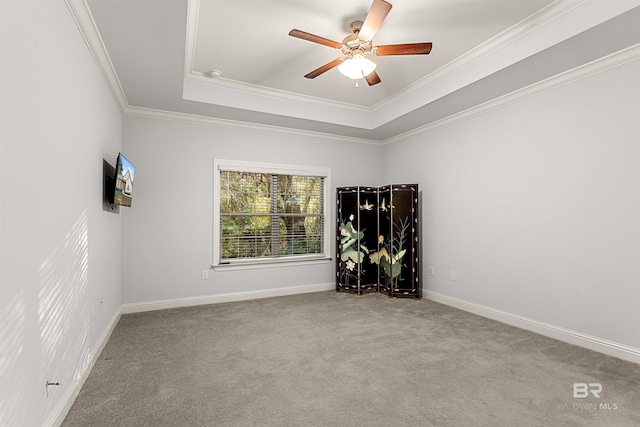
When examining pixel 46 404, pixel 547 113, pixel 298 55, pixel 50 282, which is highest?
pixel 298 55

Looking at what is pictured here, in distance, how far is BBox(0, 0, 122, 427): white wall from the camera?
135cm

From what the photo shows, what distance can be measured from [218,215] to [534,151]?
3878 mm

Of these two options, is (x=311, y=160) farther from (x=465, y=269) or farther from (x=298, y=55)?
(x=465, y=269)

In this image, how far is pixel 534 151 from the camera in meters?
3.45

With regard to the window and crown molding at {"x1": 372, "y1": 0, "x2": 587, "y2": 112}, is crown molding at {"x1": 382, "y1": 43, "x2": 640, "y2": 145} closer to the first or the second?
crown molding at {"x1": 372, "y1": 0, "x2": 587, "y2": 112}

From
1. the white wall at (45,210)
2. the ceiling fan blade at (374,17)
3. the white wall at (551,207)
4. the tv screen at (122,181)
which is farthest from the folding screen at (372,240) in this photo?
the white wall at (45,210)

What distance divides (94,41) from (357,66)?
6.84 ft

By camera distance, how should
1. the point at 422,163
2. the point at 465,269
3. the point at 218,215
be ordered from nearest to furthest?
1. the point at 465,269
2. the point at 218,215
3. the point at 422,163

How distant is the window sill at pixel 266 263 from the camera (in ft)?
15.0

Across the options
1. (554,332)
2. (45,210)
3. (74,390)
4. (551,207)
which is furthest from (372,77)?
(74,390)

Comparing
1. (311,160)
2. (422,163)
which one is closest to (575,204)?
(422,163)

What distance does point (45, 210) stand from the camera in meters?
1.71

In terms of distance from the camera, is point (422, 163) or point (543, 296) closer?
point (543, 296)

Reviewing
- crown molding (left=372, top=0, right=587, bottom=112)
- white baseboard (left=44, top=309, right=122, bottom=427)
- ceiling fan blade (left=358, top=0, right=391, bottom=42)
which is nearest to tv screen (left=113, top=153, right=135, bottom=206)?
white baseboard (left=44, top=309, right=122, bottom=427)
